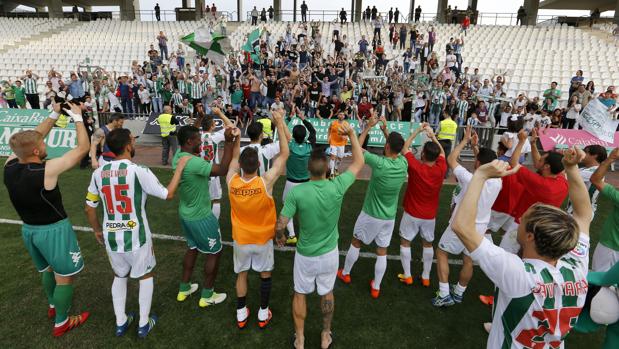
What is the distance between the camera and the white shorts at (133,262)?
380 cm

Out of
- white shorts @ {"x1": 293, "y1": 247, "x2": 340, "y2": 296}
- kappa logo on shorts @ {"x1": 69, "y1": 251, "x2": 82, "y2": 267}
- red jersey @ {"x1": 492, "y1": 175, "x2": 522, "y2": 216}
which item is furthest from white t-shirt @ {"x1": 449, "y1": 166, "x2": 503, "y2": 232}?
kappa logo on shorts @ {"x1": 69, "y1": 251, "x2": 82, "y2": 267}

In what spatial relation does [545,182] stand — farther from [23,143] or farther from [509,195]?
[23,143]

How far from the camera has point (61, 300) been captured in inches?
155

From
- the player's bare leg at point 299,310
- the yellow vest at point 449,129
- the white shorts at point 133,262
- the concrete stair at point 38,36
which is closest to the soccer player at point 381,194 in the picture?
the player's bare leg at point 299,310

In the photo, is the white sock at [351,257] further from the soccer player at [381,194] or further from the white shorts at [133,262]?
the white shorts at [133,262]

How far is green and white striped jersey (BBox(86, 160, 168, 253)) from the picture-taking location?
362 centimetres

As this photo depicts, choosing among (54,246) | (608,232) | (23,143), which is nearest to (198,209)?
(54,246)

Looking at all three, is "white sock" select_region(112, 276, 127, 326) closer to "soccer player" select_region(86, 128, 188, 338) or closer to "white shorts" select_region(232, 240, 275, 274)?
"soccer player" select_region(86, 128, 188, 338)

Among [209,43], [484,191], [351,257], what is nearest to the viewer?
[484,191]

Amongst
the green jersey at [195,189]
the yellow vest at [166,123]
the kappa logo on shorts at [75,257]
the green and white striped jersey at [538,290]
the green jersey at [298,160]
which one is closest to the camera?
the green and white striped jersey at [538,290]

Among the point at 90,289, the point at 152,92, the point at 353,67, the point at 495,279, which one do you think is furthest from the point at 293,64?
the point at 495,279

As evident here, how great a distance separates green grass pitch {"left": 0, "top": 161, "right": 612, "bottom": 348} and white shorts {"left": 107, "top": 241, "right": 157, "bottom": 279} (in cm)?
80

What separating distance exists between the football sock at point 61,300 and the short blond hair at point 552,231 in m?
4.45

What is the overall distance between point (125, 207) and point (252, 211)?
1.29 m
